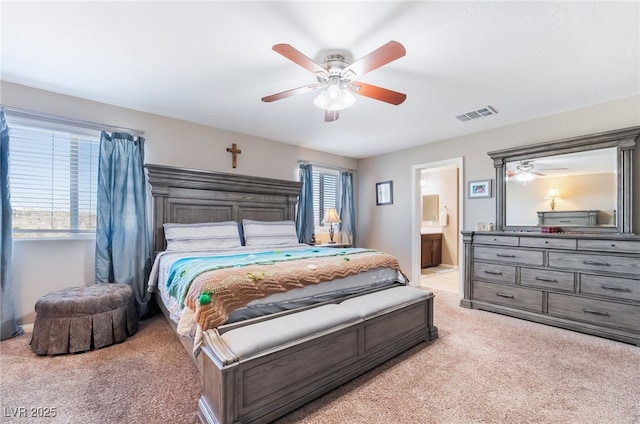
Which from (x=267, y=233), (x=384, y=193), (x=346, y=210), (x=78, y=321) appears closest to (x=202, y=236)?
(x=267, y=233)

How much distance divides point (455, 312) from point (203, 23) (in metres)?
4.02

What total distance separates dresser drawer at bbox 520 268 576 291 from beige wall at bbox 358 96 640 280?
0.84 meters

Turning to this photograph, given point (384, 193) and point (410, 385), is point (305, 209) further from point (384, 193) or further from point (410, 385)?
point (410, 385)

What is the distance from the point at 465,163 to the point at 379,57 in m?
3.11

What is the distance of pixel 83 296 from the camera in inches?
99.1

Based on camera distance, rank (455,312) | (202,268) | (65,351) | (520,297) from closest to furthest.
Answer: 1. (202,268)
2. (65,351)
3. (520,297)
4. (455,312)

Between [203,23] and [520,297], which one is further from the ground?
[203,23]

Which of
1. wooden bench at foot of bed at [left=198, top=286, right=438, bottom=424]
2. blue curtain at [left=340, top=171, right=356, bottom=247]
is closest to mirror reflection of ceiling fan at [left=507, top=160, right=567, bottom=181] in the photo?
wooden bench at foot of bed at [left=198, top=286, right=438, bottom=424]

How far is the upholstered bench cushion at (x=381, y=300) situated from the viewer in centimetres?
223

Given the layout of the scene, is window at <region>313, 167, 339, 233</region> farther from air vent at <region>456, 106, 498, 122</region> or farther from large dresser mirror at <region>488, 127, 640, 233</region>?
large dresser mirror at <region>488, 127, 640, 233</region>

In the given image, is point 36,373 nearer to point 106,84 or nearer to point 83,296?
point 83,296

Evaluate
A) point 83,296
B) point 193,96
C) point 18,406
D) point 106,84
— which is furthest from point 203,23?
point 18,406

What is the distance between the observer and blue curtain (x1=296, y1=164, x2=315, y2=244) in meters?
4.90

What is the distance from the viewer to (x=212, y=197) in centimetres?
397
